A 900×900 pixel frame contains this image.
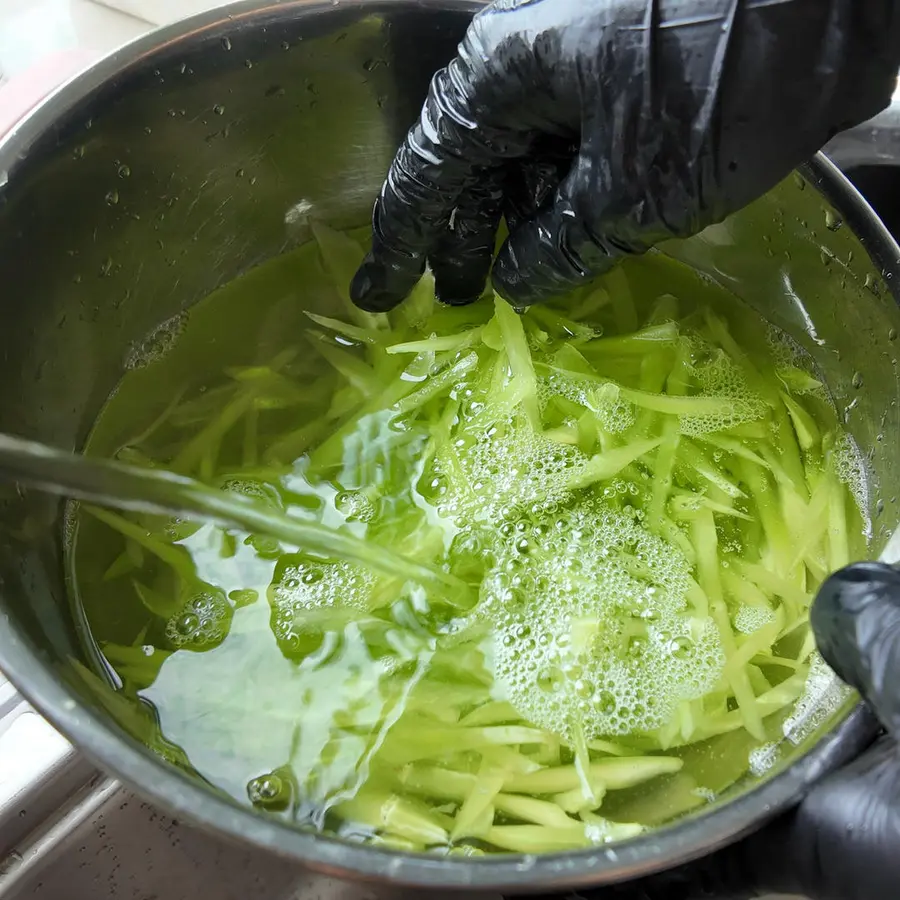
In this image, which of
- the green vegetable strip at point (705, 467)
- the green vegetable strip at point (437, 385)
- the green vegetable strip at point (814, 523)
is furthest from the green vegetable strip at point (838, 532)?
the green vegetable strip at point (437, 385)

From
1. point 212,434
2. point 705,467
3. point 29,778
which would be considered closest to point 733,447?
point 705,467

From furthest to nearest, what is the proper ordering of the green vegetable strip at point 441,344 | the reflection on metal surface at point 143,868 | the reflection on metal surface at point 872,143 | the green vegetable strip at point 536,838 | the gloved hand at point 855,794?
the green vegetable strip at point 441,344
the reflection on metal surface at point 872,143
the reflection on metal surface at point 143,868
the green vegetable strip at point 536,838
the gloved hand at point 855,794

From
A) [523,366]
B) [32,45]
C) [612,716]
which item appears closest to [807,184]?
[523,366]

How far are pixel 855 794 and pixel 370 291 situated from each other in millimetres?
812

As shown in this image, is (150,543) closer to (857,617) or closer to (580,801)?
(580,801)

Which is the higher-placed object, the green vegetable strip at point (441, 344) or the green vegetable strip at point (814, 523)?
the green vegetable strip at point (441, 344)

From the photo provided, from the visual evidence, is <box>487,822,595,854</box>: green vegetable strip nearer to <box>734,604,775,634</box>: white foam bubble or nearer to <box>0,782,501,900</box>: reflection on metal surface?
<box>0,782,501,900</box>: reflection on metal surface

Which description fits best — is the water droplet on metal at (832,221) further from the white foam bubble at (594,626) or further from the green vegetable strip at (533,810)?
the green vegetable strip at (533,810)

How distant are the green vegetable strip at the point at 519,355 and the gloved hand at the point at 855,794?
0.43 meters

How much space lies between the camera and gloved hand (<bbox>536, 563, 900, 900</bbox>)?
68cm

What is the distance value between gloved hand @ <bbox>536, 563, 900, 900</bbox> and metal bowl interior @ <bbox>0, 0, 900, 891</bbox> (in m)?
0.03

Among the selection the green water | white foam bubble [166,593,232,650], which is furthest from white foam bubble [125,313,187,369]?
white foam bubble [166,593,232,650]

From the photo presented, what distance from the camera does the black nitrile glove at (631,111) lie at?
710 mm

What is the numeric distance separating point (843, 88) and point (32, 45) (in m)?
1.50
